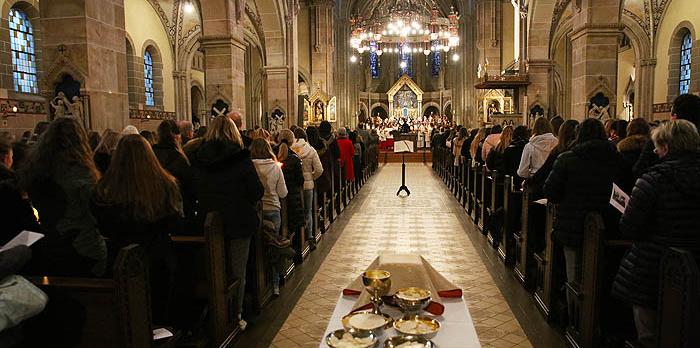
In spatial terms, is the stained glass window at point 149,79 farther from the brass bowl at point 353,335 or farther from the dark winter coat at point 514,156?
the brass bowl at point 353,335

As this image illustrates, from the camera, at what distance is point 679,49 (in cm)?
1962

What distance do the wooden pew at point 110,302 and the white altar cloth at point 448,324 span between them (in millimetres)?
1178

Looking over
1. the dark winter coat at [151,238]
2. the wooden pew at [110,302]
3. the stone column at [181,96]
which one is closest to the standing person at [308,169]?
the dark winter coat at [151,238]

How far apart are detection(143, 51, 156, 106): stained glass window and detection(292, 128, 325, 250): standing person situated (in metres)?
15.1

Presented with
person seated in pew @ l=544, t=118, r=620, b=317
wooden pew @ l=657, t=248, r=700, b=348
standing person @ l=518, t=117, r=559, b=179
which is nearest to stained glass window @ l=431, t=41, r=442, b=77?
standing person @ l=518, t=117, r=559, b=179

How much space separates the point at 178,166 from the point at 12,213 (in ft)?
5.51

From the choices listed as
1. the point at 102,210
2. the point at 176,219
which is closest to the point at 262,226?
the point at 176,219

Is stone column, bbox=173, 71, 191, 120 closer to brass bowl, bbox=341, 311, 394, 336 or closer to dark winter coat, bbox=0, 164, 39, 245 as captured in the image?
dark winter coat, bbox=0, 164, 39, 245

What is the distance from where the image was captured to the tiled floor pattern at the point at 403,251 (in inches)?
195

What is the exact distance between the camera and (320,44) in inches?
1026

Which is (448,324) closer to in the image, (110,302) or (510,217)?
(110,302)

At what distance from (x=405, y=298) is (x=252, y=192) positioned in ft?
8.34

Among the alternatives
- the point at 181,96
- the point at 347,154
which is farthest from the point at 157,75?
the point at 347,154

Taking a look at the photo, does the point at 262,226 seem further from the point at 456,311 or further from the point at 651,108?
the point at 651,108
